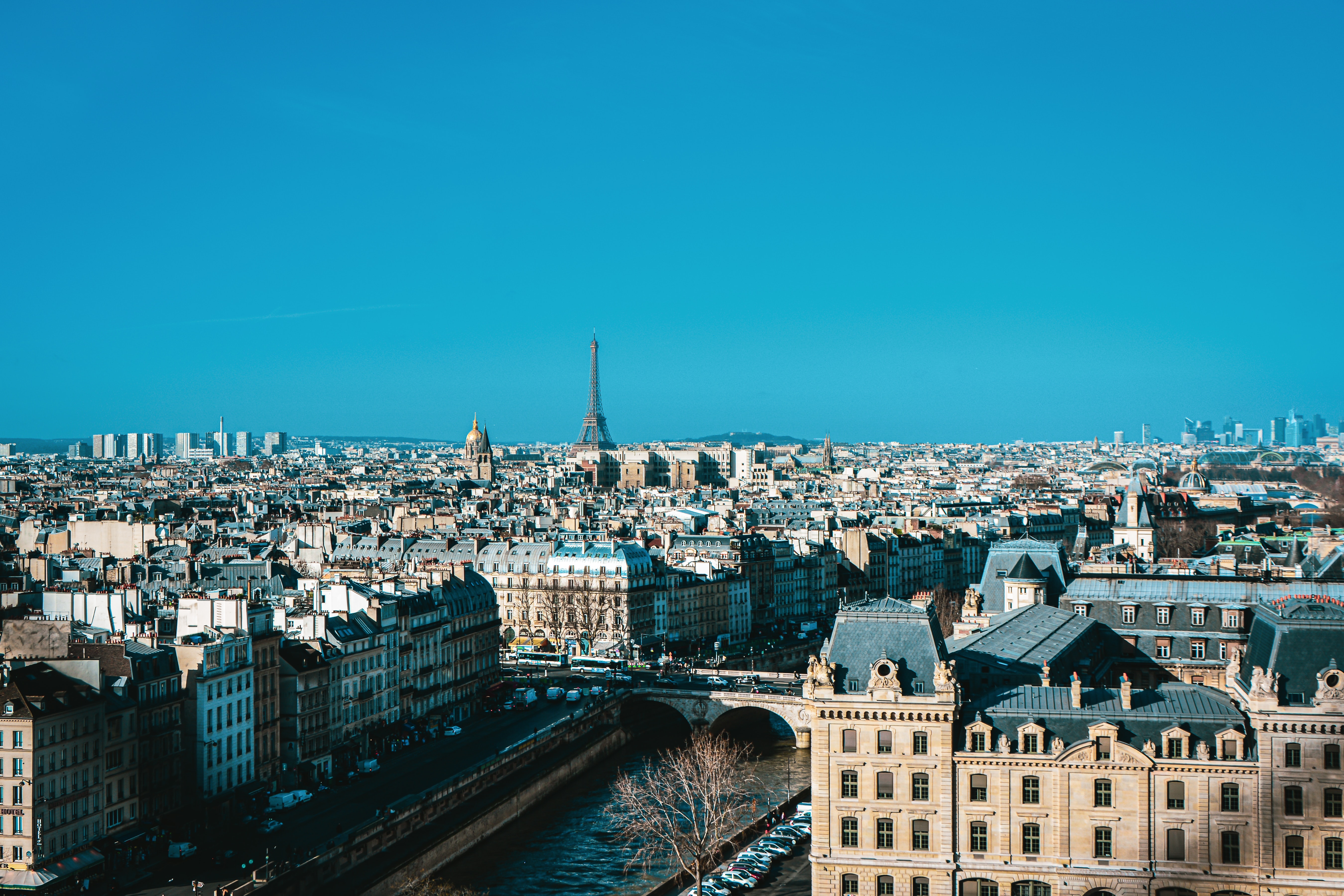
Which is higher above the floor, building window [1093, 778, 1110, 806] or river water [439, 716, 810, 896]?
building window [1093, 778, 1110, 806]

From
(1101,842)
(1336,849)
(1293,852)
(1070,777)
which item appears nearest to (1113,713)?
(1070,777)

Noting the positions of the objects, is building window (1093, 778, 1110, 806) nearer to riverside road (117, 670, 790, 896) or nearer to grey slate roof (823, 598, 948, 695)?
grey slate roof (823, 598, 948, 695)

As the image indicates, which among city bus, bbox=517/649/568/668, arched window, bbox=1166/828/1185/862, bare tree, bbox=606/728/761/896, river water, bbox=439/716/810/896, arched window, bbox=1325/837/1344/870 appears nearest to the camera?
arched window, bbox=1325/837/1344/870

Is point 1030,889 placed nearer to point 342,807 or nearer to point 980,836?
point 980,836

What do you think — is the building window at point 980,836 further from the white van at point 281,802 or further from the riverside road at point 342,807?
the white van at point 281,802

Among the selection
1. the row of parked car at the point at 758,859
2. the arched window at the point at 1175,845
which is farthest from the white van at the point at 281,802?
the arched window at the point at 1175,845

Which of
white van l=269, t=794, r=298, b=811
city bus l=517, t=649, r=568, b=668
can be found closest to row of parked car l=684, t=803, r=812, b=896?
white van l=269, t=794, r=298, b=811

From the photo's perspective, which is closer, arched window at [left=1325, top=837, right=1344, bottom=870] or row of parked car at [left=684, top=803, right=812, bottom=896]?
arched window at [left=1325, top=837, right=1344, bottom=870]

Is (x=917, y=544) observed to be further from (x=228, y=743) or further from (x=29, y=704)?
(x=29, y=704)
